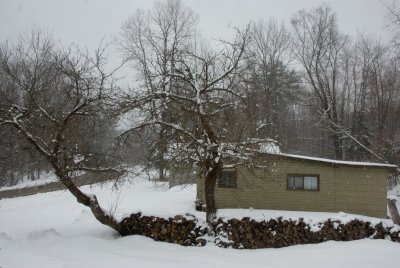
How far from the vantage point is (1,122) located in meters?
12.9

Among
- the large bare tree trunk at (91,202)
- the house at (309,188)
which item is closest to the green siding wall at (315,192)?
the house at (309,188)

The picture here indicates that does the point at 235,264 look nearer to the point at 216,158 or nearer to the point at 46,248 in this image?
the point at 216,158

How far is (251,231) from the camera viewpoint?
1387 centimetres

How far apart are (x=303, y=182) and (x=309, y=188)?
39 centimetres

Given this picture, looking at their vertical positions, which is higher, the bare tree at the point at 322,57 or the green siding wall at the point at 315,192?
the bare tree at the point at 322,57

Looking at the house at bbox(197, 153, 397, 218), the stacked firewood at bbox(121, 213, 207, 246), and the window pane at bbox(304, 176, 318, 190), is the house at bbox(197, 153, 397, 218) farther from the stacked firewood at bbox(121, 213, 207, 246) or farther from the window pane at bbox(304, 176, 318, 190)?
the stacked firewood at bbox(121, 213, 207, 246)

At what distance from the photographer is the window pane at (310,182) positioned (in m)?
18.4

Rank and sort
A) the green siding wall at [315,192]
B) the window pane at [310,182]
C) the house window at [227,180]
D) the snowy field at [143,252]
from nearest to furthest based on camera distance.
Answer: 1. the snowy field at [143,252]
2. the green siding wall at [315,192]
3. the window pane at [310,182]
4. the house window at [227,180]

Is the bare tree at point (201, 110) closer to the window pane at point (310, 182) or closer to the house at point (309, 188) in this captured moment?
the house at point (309, 188)

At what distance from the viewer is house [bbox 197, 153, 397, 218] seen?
17891 mm

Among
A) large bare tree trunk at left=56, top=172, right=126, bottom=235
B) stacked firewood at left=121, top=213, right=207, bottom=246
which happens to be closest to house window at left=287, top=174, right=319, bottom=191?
stacked firewood at left=121, top=213, right=207, bottom=246

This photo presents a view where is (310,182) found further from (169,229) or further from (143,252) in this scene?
(143,252)

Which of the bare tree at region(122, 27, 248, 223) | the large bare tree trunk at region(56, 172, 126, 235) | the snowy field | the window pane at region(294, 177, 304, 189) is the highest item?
the bare tree at region(122, 27, 248, 223)

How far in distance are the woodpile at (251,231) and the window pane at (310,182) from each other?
388cm
